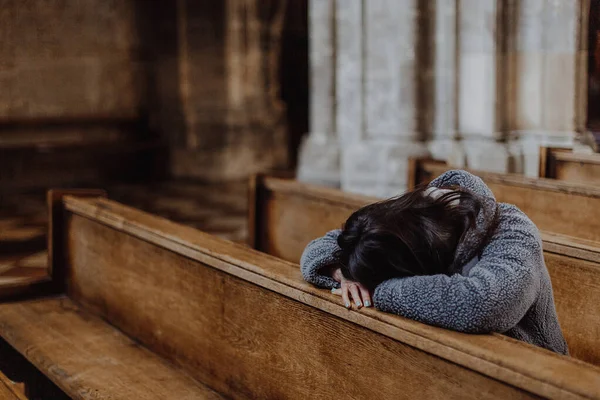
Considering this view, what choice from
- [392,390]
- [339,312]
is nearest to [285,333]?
[339,312]

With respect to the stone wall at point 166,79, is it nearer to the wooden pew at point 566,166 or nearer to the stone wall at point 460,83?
the stone wall at point 460,83

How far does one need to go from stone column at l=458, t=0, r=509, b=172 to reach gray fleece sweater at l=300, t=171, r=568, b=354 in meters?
3.40

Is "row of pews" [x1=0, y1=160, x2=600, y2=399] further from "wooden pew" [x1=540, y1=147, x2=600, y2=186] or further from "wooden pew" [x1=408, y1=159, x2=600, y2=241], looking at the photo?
Result: "wooden pew" [x1=540, y1=147, x2=600, y2=186]

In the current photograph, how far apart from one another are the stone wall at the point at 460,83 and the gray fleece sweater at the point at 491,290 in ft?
11.0

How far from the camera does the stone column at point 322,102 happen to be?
16.9 ft

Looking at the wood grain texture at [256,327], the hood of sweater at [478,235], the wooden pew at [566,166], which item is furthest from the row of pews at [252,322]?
the wooden pew at [566,166]

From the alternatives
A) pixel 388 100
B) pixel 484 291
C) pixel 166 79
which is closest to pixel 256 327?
pixel 484 291

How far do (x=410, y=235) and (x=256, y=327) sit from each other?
1.97ft

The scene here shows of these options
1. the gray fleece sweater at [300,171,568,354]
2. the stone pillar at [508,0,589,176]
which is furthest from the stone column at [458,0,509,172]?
the gray fleece sweater at [300,171,568,354]

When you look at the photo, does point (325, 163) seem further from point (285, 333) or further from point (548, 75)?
point (285, 333)

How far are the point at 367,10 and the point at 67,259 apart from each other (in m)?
2.64

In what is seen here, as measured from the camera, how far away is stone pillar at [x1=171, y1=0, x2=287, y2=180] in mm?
7680

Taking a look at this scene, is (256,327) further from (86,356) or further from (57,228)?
(57,228)

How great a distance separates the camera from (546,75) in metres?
4.89
